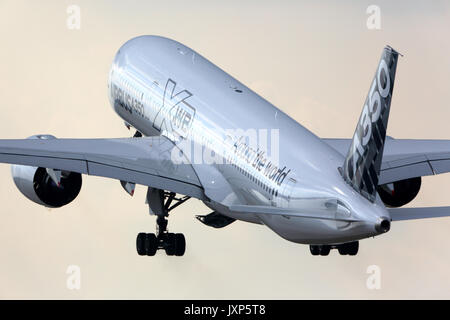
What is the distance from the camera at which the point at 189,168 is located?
56.3m

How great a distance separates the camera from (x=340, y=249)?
58.7 meters

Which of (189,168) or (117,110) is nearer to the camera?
(189,168)

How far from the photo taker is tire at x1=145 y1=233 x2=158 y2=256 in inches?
2288

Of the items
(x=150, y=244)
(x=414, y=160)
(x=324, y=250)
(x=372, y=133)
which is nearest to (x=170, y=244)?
(x=150, y=244)

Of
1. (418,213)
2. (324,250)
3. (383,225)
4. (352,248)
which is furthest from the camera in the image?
(324,250)

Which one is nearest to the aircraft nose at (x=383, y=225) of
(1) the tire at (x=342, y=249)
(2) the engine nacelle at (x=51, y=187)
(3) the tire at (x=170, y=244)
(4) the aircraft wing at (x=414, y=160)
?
(4) the aircraft wing at (x=414, y=160)

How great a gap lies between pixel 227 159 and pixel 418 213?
27.0ft

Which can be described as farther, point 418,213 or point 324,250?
point 324,250

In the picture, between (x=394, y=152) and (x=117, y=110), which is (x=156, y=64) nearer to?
(x=117, y=110)

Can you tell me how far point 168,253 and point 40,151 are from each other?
644 centimetres

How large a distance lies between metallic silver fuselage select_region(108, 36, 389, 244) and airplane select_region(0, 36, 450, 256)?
0.04m

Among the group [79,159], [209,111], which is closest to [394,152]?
[209,111]

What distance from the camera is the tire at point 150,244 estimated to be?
191ft

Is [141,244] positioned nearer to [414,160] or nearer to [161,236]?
[161,236]
